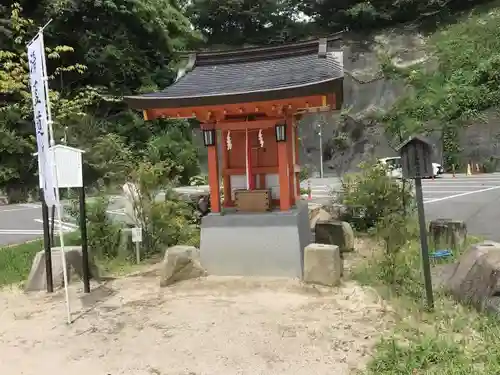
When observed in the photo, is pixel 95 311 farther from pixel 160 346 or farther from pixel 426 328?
pixel 426 328

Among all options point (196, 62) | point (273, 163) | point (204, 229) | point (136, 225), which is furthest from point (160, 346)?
point (196, 62)

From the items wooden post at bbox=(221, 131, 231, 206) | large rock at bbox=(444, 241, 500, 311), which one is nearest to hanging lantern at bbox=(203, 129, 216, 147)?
wooden post at bbox=(221, 131, 231, 206)

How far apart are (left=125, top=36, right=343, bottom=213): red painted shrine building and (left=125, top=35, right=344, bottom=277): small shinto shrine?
0.02 metres

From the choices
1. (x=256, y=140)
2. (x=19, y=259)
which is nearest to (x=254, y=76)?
(x=256, y=140)

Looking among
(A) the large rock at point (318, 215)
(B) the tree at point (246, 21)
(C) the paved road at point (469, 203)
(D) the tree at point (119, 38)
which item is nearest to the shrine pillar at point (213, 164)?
(A) the large rock at point (318, 215)

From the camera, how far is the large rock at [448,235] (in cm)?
882

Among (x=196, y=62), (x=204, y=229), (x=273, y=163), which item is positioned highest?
(x=196, y=62)

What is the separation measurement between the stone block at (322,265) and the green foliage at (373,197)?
13.2ft

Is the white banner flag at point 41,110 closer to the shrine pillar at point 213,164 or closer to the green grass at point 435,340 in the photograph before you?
the shrine pillar at point 213,164

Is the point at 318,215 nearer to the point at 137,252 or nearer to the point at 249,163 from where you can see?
the point at 249,163

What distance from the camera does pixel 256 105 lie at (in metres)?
7.26

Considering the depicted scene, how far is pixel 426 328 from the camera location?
4.82 metres

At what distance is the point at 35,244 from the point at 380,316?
8.38 metres

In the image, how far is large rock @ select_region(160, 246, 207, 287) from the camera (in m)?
7.12
